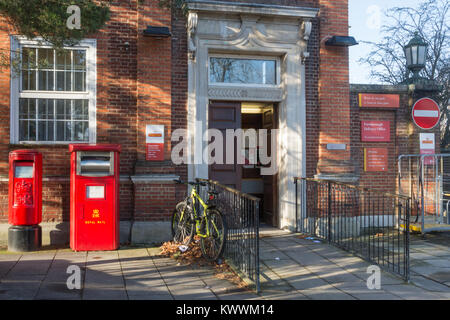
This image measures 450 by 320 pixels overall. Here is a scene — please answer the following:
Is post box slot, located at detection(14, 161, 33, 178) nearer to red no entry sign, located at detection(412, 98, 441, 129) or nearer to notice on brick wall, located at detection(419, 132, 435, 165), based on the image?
red no entry sign, located at detection(412, 98, 441, 129)

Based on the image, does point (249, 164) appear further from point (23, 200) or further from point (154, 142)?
point (23, 200)

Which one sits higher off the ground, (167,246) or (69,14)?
(69,14)

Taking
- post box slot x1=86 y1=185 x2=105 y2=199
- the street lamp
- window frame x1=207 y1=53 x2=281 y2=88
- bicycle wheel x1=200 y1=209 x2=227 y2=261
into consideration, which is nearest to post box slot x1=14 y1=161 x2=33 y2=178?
post box slot x1=86 y1=185 x2=105 y2=199

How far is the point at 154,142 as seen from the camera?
7.66m

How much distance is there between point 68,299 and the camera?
14.6 feet

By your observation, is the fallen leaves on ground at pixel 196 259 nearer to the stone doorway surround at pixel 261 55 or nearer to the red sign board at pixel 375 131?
the stone doorway surround at pixel 261 55

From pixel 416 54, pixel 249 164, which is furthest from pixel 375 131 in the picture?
pixel 249 164

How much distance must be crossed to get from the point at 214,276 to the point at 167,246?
170 centimetres

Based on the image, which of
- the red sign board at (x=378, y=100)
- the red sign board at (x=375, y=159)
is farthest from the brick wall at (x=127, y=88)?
the red sign board at (x=375, y=159)

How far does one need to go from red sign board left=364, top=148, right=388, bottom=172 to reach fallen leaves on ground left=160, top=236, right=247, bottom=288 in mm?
4343

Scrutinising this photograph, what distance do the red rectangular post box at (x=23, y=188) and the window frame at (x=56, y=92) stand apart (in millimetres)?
838

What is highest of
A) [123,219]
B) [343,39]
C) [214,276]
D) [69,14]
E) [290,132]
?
[343,39]

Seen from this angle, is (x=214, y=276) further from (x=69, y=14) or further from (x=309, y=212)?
(x=69, y=14)

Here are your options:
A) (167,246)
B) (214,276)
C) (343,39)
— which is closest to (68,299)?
(214,276)
